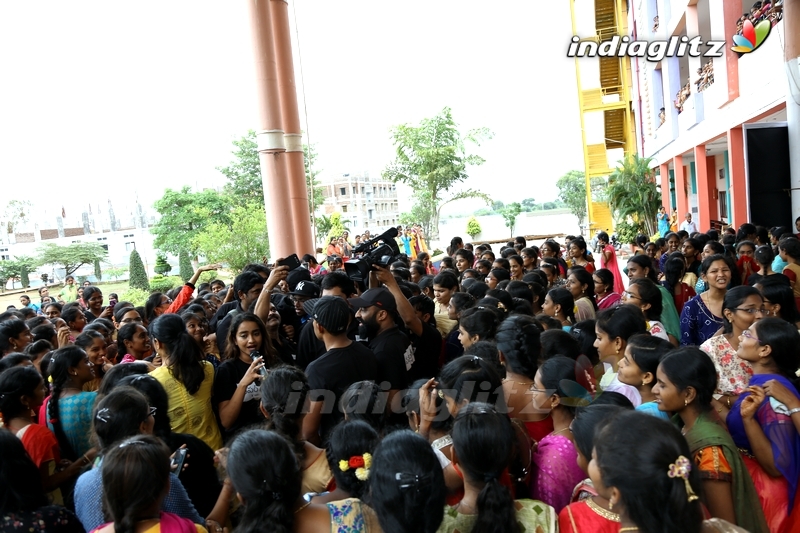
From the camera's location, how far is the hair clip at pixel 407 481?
1650mm

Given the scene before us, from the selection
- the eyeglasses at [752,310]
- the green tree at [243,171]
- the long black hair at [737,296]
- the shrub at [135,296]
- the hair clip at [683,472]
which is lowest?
the shrub at [135,296]

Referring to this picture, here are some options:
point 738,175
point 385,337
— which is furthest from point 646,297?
point 738,175

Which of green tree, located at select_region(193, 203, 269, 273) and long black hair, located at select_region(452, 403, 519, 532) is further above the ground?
green tree, located at select_region(193, 203, 269, 273)

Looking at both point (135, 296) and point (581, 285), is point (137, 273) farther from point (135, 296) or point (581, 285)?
point (581, 285)

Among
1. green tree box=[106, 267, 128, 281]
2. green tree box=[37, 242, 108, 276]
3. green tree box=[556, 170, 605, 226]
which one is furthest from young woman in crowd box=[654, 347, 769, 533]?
green tree box=[556, 170, 605, 226]

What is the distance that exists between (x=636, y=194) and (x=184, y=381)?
49.2 ft

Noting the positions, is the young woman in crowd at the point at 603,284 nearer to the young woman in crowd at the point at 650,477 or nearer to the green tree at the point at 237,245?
the young woman in crowd at the point at 650,477

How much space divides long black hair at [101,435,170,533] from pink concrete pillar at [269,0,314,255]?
24.1 feet

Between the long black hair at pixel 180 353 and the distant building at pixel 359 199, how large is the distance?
1700 inches

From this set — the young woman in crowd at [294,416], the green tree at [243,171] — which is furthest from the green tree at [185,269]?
the young woman in crowd at [294,416]

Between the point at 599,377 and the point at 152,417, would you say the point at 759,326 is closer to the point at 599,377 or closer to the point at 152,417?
the point at 599,377

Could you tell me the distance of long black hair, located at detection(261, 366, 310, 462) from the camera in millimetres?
2303

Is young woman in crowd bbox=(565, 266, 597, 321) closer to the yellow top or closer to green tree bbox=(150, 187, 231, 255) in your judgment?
the yellow top

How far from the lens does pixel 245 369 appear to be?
3.17 m
